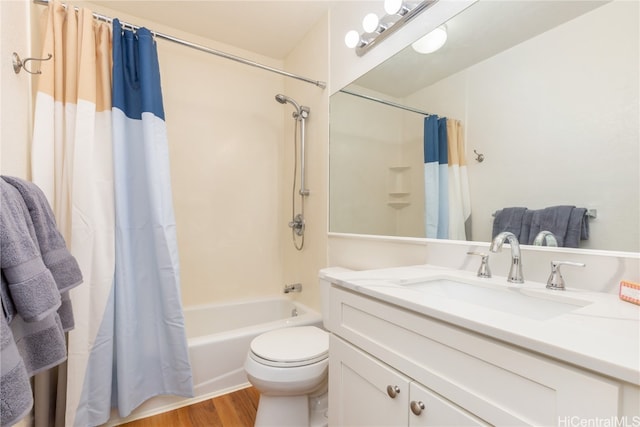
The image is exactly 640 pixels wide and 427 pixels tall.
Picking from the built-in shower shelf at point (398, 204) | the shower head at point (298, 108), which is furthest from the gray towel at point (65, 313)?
the shower head at point (298, 108)

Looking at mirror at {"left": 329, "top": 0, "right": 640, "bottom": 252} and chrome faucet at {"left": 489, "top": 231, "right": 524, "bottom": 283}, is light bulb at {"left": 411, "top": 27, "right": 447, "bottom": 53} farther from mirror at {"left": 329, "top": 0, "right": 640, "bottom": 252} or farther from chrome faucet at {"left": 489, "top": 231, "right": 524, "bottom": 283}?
→ chrome faucet at {"left": 489, "top": 231, "right": 524, "bottom": 283}

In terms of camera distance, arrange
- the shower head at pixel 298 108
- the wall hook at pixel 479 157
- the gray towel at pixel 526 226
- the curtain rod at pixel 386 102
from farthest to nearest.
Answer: the shower head at pixel 298 108
the curtain rod at pixel 386 102
the wall hook at pixel 479 157
the gray towel at pixel 526 226

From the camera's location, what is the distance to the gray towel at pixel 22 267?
26.6 inches

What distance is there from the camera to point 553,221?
0.89 meters

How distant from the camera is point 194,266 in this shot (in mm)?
2098

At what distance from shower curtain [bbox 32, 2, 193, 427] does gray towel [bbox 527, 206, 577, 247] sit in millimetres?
1575

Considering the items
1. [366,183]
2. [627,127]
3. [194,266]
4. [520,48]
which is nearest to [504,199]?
[627,127]

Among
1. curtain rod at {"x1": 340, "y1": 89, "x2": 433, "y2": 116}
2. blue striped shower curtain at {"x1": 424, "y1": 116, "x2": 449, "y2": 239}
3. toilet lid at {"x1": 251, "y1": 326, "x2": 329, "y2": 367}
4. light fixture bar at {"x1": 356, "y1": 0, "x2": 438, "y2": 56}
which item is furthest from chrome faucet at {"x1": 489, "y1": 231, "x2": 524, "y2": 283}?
light fixture bar at {"x1": 356, "y1": 0, "x2": 438, "y2": 56}

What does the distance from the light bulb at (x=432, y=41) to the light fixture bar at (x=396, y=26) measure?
0.36 feet

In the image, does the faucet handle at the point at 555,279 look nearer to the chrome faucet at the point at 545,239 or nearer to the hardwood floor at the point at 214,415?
the chrome faucet at the point at 545,239

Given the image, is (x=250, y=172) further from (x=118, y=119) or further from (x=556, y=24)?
(x=556, y=24)

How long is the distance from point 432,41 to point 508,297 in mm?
1084

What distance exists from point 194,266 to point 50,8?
1.57 metres

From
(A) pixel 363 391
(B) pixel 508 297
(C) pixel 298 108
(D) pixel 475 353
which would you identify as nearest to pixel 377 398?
(A) pixel 363 391
